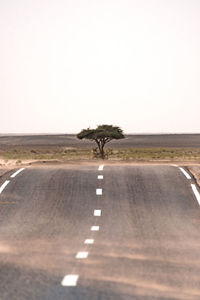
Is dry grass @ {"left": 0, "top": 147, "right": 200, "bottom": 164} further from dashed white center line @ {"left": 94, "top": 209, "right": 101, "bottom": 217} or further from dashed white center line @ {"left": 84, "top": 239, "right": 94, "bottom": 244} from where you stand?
dashed white center line @ {"left": 84, "top": 239, "right": 94, "bottom": 244}

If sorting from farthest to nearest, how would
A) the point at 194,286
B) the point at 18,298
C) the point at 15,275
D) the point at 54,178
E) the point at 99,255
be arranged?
1. the point at 54,178
2. the point at 99,255
3. the point at 15,275
4. the point at 194,286
5. the point at 18,298

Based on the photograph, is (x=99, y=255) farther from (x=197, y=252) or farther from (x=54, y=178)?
(x=54, y=178)

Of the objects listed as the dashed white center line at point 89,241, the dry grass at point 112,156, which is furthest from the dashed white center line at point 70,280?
the dry grass at point 112,156

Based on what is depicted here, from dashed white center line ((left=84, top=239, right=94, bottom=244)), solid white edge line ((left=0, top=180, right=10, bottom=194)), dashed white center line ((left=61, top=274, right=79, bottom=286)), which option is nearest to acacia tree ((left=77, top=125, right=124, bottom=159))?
solid white edge line ((left=0, top=180, right=10, bottom=194))

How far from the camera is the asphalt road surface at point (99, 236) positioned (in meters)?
6.45

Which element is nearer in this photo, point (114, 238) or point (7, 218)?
point (114, 238)

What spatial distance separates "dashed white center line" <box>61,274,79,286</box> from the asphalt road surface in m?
0.02

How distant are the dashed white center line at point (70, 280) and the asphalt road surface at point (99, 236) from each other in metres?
0.02

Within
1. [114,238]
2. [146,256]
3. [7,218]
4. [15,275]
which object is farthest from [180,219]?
[15,275]

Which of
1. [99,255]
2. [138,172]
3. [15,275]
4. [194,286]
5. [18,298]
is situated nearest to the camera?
[18,298]

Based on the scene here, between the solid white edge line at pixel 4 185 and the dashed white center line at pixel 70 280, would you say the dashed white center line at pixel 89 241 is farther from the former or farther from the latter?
the solid white edge line at pixel 4 185

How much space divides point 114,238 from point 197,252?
2.05 meters

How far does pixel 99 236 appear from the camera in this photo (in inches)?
391

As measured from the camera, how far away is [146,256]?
27.2 ft
